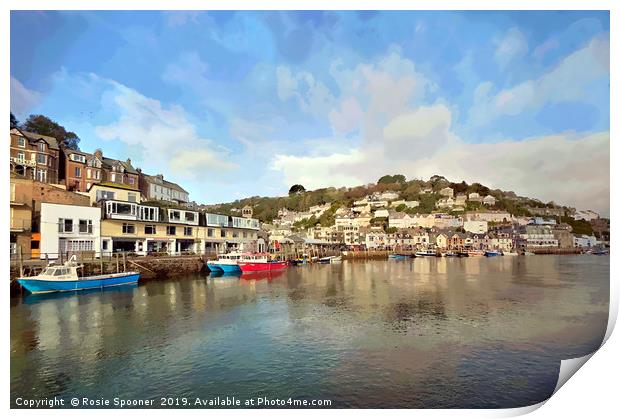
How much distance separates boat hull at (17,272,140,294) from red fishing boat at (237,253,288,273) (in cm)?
642

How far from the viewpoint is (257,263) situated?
20.3 metres

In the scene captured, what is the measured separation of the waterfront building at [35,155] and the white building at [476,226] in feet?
136

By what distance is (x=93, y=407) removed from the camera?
4824 mm

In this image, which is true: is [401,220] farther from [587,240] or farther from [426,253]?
[587,240]

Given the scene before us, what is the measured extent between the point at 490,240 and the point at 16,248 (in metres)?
44.2

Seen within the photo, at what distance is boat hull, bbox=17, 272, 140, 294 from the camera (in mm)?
11070

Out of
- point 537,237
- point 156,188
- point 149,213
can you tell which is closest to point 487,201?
point 537,237

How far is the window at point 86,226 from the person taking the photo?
13727mm

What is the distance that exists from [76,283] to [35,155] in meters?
9.04

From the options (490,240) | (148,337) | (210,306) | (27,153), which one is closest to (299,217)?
(490,240)

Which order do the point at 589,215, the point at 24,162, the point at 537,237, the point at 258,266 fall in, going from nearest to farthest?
the point at 589,215 < the point at 24,162 < the point at 258,266 < the point at 537,237

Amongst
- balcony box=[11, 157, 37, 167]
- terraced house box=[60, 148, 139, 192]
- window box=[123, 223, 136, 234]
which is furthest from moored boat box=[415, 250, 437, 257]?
balcony box=[11, 157, 37, 167]

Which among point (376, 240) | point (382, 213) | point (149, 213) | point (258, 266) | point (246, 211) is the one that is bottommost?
point (258, 266)

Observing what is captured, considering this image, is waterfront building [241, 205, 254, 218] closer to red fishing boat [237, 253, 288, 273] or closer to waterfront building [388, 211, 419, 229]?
red fishing boat [237, 253, 288, 273]
